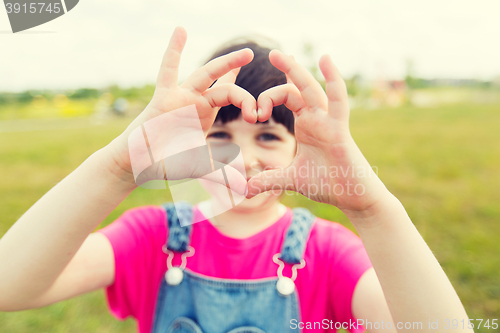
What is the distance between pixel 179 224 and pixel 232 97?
406 millimetres

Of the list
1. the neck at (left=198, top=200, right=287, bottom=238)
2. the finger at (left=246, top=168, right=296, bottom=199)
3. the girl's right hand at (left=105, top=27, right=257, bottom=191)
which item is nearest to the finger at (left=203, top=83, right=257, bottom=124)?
the girl's right hand at (left=105, top=27, right=257, bottom=191)

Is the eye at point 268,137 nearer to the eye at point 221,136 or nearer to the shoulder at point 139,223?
the eye at point 221,136

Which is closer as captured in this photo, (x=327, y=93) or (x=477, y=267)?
(x=327, y=93)

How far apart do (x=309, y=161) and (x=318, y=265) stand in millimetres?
311

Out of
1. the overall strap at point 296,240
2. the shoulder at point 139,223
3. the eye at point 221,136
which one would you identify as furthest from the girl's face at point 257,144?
the shoulder at point 139,223

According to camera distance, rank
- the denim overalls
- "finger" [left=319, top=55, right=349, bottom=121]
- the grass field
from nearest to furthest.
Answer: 1. "finger" [left=319, top=55, right=349, bottom=121]
2. the denim overalls
3. the grass field

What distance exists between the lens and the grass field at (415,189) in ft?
4.60

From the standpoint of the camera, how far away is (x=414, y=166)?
3334 mm

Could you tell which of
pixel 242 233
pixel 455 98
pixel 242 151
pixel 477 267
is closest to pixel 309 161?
pixel 242 151

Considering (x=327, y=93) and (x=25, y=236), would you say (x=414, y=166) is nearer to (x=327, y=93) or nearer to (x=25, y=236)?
(x=327, y=93)

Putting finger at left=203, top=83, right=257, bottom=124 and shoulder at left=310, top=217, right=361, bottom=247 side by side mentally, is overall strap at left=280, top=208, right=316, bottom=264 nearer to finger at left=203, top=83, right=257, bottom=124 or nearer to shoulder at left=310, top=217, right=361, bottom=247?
shoulder at left=310, top=217, right=361, bottom=247

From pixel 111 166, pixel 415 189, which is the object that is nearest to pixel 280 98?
pixel 111 166

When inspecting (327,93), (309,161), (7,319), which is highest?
(327,93)

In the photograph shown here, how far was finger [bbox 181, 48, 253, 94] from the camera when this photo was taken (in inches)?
23.0
